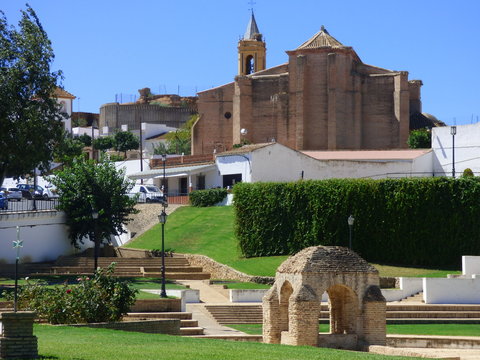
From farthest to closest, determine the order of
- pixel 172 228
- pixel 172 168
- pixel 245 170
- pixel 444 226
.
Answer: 1. pixel 172 168
2. pixel 245 170
3. pixel 172 228
4. pixel 444 226

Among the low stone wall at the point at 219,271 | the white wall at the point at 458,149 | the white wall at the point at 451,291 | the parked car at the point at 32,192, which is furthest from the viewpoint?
the white wall at the point at 458,149

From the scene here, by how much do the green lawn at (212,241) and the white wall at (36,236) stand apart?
4.50 metres

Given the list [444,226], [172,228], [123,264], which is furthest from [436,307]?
[172,228]

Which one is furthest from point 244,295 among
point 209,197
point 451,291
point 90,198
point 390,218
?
point 209,197

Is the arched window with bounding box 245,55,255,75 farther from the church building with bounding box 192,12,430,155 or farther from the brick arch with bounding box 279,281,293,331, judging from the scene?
the brick arch with bounding box 279,281,293,331

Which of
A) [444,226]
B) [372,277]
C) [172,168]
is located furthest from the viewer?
[172,168]

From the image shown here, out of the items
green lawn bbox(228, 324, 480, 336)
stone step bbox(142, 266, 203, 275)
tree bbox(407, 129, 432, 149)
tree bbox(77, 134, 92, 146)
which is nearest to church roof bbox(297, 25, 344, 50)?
tree bbox(407, 129, 432, 149)

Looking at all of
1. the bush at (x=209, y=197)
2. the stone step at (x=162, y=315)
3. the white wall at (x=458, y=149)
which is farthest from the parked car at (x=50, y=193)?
the white wall at (x=458, y=149)

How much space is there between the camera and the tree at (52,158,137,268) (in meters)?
52.8

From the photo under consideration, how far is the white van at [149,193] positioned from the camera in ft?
216

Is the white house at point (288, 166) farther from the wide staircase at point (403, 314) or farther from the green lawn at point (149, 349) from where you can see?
the green lawn at point (149, 349)

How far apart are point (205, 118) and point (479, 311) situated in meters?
53.8

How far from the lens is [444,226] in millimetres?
47719

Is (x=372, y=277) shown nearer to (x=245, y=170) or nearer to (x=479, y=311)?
(x=479, y=311)
